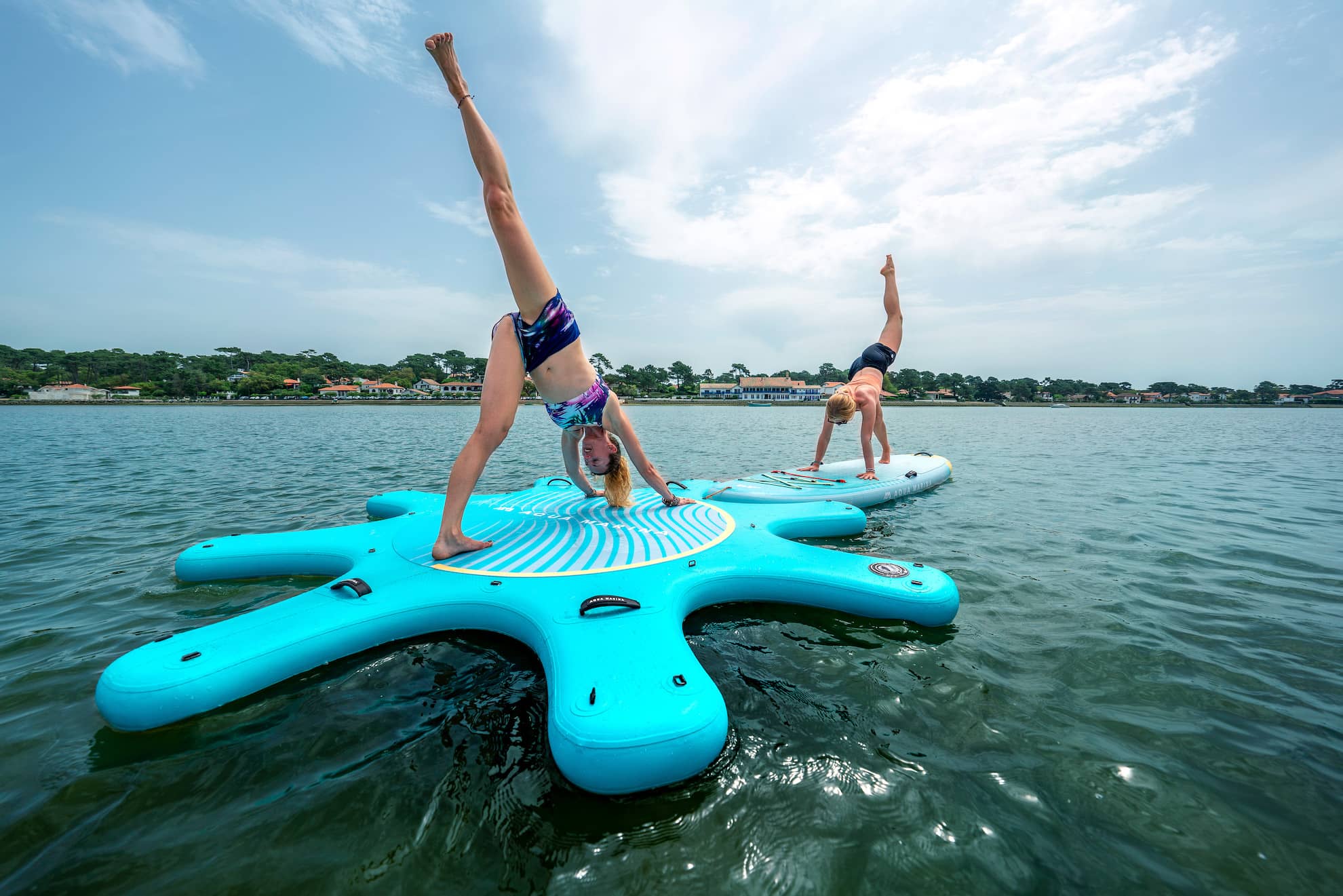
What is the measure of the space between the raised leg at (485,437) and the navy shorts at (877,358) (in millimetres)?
7721

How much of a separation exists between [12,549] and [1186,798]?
10.4 meters

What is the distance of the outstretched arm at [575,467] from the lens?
6000mm

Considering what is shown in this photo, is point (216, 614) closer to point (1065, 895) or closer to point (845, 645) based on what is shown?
point (845, 645)

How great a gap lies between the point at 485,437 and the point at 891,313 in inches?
334

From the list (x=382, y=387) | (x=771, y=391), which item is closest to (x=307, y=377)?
(x=382, y=387)

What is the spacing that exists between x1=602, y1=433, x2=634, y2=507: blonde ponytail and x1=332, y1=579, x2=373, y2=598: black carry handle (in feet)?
7.38

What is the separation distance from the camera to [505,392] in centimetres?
410

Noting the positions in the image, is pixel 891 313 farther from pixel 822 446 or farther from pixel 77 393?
pixel 77 393

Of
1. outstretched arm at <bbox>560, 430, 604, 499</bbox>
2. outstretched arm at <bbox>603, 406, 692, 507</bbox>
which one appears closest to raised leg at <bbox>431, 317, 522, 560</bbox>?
outstretched arm at <bbox>603, 406, 692, 507</bbox>

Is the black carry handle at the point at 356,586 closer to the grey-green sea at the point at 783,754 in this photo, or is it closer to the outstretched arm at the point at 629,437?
the grey-green sea at the point at 783,754

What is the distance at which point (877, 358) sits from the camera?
9.91 metres

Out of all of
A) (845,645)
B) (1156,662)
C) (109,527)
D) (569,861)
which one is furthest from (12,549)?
(1156,662)

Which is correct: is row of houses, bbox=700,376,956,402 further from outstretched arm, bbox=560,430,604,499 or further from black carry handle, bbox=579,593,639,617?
black carry handle, bbox=579,593,639,617

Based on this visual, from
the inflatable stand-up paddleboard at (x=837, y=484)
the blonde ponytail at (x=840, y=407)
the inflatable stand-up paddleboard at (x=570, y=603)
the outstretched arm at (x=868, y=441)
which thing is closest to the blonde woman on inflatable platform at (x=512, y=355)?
the inflatable stand-up paddleboard at (x=570, y=603)
